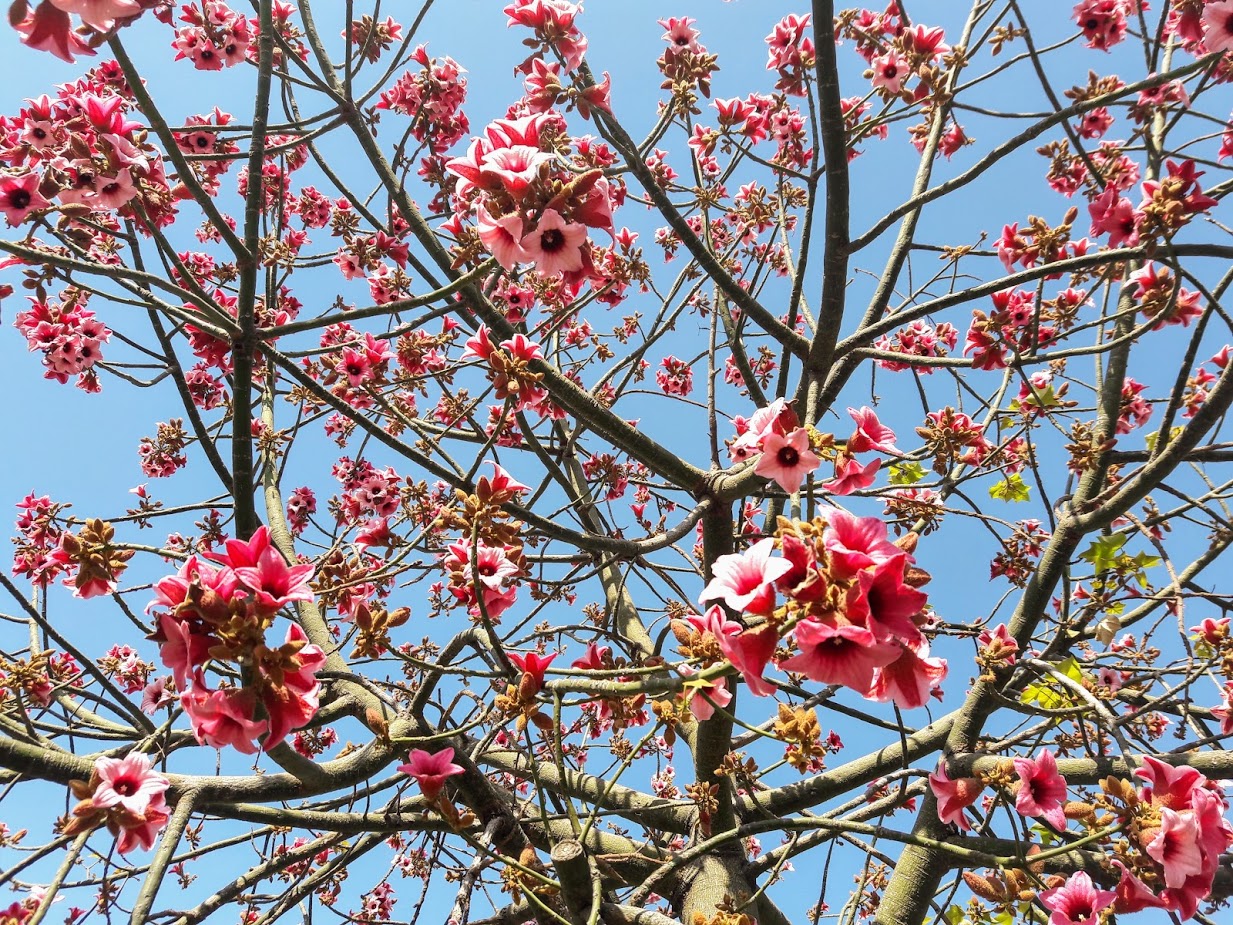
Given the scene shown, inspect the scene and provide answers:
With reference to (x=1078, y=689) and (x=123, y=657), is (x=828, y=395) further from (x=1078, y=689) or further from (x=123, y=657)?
(x=123, y=657)

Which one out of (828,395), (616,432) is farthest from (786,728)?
(828,395)

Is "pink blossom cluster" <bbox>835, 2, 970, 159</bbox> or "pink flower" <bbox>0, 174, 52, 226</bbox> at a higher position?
"pink blossom cluster" <bbox>835, 2, 970, 159</bbox>

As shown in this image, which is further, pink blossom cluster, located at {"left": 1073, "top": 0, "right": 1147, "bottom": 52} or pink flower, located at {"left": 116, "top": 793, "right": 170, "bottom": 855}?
pink blossom cluster, located at {"left": 1073, "top": 0, "right": 1147, "bottom": 52}

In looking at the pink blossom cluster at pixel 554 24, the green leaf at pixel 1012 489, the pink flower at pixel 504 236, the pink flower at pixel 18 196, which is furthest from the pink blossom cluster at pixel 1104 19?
the pink flower at pixel 18 196

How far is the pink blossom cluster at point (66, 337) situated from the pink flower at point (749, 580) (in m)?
3.61

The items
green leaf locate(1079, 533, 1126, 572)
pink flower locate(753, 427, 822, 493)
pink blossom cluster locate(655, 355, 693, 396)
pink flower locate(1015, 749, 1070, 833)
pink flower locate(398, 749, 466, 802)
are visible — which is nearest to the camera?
pink flower locate(753, 427, 822, 493)

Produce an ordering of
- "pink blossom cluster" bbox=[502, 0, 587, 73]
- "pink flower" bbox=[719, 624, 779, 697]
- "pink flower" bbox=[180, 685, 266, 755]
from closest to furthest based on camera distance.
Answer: "pink flower" bbox=[719, 624, 779, 697] < "pink flower" bbox=[180, 685, 266, 755] < "pink blossom cluster" bbox=[502, 0, 587, 73]

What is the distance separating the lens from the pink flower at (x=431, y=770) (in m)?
2.09

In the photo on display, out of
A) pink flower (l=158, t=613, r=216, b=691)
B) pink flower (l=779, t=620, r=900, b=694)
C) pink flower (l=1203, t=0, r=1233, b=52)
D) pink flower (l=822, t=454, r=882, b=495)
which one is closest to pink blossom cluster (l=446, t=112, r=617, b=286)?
pink flower (l=822, t=454, r=882, b=495)

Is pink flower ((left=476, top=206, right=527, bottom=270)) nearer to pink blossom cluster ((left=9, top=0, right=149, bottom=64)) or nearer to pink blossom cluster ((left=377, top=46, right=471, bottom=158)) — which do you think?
pink blossom cluster ((left=9, top=0, right=149, bottom=64))

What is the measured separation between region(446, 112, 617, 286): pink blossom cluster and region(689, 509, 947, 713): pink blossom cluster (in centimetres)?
108

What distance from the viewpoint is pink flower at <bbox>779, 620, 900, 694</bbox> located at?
3.81ft

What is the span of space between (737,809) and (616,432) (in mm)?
1902

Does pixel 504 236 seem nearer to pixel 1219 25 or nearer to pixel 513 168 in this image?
pixel 513 168
